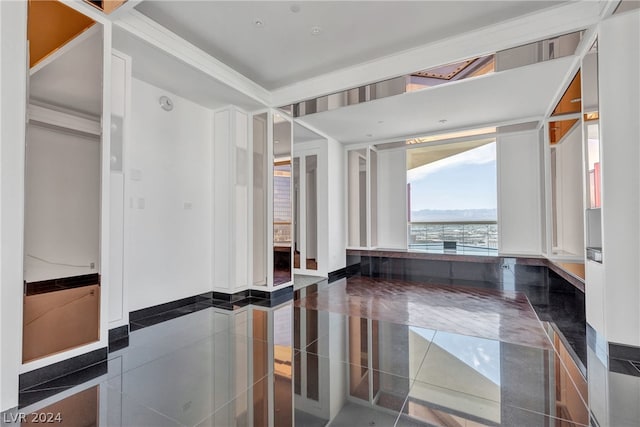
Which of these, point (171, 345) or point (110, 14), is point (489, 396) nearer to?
point (171, 345)

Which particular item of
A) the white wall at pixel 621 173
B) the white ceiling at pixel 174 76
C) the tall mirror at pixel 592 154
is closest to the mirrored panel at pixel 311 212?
the white ceiling at pixel 174 76

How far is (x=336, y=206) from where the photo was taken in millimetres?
6449

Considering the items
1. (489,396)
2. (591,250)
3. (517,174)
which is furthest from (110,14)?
(517,174)

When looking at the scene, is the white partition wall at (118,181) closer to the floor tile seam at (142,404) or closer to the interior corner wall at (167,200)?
the interior corner wall at (167,200)

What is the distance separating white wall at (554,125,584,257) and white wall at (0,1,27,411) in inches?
258

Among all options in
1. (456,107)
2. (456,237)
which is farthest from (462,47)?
(456,237)

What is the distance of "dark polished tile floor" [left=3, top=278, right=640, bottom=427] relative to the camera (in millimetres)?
1716

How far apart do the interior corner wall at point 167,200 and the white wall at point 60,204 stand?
0.67 meters

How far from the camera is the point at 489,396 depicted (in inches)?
74.6

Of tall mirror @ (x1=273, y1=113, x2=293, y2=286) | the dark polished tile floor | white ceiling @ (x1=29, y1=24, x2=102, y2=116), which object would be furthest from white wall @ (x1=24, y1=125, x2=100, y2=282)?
tall mirror @ (x1=273, y1=113, x2=293, y2=286)

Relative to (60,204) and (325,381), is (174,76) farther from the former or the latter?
(325,381)

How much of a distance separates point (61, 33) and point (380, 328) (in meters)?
3.77

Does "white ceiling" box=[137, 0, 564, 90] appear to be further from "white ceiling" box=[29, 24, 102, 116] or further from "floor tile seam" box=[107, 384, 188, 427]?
"floor tile seam" box=[107, 384, 188, 427]

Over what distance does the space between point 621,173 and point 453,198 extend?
5.22 meters
